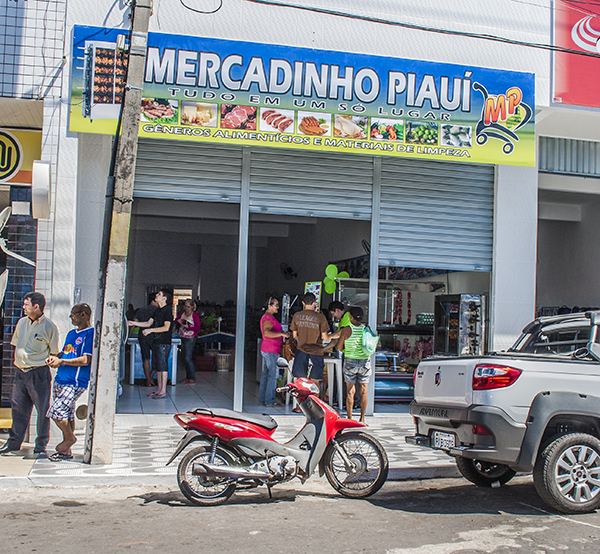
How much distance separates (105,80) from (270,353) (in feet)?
17.6

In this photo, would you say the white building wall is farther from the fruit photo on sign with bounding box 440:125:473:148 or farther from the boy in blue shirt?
the boy in blue shirt

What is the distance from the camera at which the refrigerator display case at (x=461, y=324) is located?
10872mm

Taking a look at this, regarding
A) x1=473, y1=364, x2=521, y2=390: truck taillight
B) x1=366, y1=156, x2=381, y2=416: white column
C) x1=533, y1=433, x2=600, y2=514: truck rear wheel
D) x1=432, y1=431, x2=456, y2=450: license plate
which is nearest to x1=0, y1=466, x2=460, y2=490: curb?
x1=432, y1=431, x2=456, y2=450: license plate

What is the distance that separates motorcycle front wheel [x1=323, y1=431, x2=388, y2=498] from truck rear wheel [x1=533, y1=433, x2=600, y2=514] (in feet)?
4.31

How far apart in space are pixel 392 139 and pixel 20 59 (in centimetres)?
489

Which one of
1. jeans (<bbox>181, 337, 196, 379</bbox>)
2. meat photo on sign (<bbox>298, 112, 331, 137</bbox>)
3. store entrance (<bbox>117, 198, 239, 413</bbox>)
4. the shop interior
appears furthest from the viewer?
jeans (<bbox>181, 337, 196, 379</bbox>)

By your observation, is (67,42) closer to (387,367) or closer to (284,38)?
(284,38)

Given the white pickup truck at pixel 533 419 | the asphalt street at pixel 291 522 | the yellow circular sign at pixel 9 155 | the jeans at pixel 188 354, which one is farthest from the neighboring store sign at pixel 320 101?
the jeans at pixel 188 354

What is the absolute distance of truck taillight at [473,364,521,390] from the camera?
5324 mm

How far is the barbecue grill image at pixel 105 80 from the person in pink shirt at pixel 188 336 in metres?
6.55

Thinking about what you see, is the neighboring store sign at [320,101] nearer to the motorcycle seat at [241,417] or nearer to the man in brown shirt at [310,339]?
the man in brown shirt at [310,339]

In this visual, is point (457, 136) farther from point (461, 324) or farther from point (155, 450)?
point (155, 450)

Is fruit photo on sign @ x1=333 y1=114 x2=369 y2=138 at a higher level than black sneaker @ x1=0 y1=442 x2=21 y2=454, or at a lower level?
higher

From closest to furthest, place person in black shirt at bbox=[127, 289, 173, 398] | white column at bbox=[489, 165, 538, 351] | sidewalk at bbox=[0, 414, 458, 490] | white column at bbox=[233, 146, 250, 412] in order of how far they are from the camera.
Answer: sidewalk at bbox=[0, 414, 458, 490] → white column at bbox=[233, 146, 250, 412] → white column at bbox=[489, 165, 538, 351] → person in black shirt at bbox=[127, 289, 173, 398]
